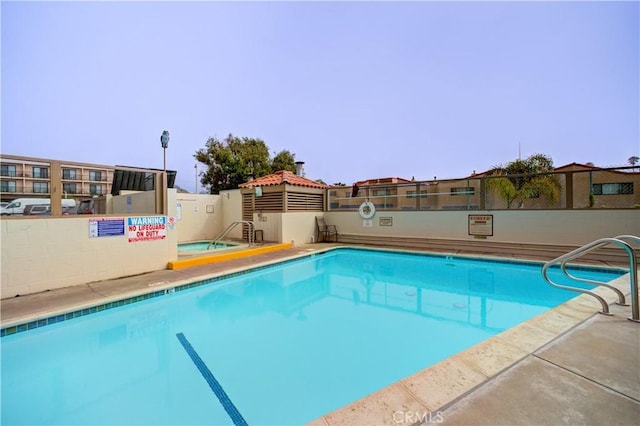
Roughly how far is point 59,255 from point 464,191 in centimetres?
1029

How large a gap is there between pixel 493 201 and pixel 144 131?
1446cm

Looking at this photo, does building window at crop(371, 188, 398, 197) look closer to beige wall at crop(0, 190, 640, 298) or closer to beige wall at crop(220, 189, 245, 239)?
beige wall at crop(0, 190, 640, 298)

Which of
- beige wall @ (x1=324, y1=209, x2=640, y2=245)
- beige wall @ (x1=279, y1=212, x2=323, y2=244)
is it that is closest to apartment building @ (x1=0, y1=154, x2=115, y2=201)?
beige wall @ (x1=279, y1=212, x2=323, y2=244)

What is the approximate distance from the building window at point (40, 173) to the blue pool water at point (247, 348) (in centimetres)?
268

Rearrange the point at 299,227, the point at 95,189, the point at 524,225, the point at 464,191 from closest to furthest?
the point at 95,189 → the point at 524,225 → the point at 464,191 → the point at 299,227

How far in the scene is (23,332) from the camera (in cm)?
349

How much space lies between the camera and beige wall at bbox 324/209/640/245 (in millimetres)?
7035

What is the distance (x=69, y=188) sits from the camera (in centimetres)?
525

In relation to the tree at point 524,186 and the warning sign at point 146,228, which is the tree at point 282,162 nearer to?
the tree at point 524,186

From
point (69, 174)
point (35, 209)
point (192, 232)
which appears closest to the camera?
point (35, 209)

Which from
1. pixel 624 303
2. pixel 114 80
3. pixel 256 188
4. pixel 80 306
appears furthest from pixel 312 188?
pixel 624 303

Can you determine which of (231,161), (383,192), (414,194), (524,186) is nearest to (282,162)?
(231,161)

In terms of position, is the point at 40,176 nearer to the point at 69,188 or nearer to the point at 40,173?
the point at 40,173

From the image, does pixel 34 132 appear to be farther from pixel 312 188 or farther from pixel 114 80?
pixel 312 188
